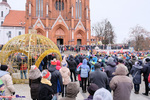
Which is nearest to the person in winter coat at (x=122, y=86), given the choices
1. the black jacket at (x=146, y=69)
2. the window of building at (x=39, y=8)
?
the black jacket at (x=146, y=69)

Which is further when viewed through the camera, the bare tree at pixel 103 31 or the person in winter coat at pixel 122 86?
the bare tree at pixel 103 31

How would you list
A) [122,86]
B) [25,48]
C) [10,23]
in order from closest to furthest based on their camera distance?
[122,86] → [25,48] → [10,23]

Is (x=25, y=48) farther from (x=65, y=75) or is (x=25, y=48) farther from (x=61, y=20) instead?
(x=61, y=20)

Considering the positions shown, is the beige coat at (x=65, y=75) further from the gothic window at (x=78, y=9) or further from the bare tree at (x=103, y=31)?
the bare tree at (x=103, y=31)

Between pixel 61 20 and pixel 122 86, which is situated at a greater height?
pixel 61 20

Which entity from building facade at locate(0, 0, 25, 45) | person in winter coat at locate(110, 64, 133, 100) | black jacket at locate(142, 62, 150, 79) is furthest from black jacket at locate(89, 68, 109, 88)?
building facade at locate(0, 0, 25, 45)

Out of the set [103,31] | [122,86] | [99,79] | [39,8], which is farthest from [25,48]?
[103,31]

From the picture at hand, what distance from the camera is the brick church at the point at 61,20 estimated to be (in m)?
38.0

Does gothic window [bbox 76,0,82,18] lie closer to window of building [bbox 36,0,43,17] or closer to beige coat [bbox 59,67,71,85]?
window of building [bbox 36,0,43,17]

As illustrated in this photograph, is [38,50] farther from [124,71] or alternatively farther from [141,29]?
[141,29]

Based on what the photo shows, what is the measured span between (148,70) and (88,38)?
34.5m

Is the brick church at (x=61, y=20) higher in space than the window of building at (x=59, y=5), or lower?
lower

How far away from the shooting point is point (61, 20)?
39281 mm

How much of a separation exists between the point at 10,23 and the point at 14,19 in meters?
2.61
